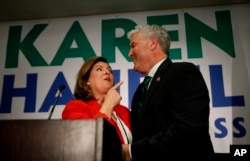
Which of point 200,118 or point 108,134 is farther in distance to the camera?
point 200,118

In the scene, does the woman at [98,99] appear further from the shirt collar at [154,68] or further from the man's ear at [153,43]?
the man's ear at [153,43]

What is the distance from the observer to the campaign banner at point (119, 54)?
2312 millimetres

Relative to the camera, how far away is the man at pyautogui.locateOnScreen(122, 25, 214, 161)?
1.28 metres

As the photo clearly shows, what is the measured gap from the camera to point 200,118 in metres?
1.31

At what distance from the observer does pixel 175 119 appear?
4.34 feet

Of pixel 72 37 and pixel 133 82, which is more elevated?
pixel 72 37

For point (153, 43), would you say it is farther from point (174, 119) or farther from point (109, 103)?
point (174, 119)

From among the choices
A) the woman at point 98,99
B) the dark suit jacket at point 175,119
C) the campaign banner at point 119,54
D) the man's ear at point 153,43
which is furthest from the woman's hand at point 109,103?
the campaign banner at point 119,54

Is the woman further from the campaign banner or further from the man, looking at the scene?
the campaign banner

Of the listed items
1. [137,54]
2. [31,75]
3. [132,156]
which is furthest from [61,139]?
[31,75]

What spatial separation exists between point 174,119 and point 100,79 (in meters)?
0.77

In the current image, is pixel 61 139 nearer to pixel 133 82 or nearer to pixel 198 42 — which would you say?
pixel 133 82

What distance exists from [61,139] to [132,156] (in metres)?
0.42

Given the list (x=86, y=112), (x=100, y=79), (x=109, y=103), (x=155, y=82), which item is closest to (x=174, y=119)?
(x=155, y=82)
